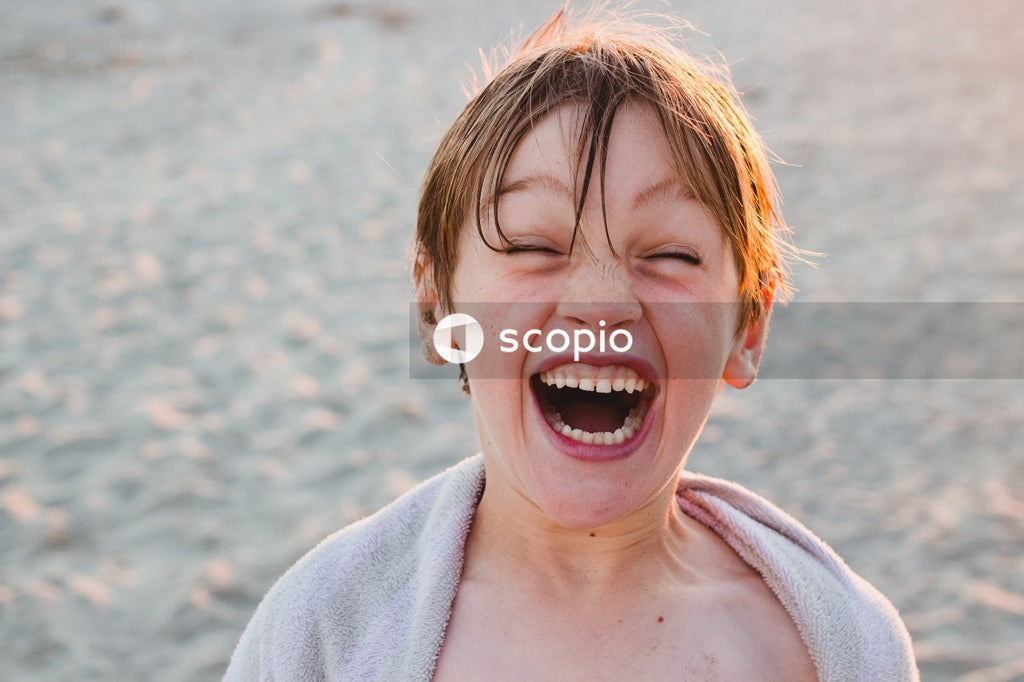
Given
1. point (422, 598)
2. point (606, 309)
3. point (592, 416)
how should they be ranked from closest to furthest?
point (606, 309)
point (422, 598)
point (592, 416)

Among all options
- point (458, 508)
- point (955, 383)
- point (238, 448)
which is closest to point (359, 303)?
point (238, 448)

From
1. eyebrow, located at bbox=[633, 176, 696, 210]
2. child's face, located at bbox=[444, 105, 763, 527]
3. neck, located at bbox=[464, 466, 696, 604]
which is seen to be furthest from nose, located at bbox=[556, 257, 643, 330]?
neck, located at bbox=[464, 466, 696, 604]

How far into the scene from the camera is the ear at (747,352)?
206 centimetres

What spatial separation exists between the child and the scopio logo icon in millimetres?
31

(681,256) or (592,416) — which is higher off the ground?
(681,256)

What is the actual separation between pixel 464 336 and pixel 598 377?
269mm

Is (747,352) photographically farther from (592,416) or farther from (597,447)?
(597,447)

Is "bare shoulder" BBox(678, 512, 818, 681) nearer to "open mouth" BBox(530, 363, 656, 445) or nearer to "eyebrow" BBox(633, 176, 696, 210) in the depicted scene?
"open mouth" BBox(530, 363, 656, 445)

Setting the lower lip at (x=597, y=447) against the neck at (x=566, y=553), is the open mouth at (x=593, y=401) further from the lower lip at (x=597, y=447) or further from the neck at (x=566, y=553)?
the neck at (x=566, y=553)

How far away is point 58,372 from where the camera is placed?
514 centimetres

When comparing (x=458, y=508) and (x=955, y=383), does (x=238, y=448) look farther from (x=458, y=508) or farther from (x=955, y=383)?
(x=955, y=383)

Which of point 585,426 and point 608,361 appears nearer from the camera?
point 608,361

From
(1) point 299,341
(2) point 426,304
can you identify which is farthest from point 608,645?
(1) point 299,341

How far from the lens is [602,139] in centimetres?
179
